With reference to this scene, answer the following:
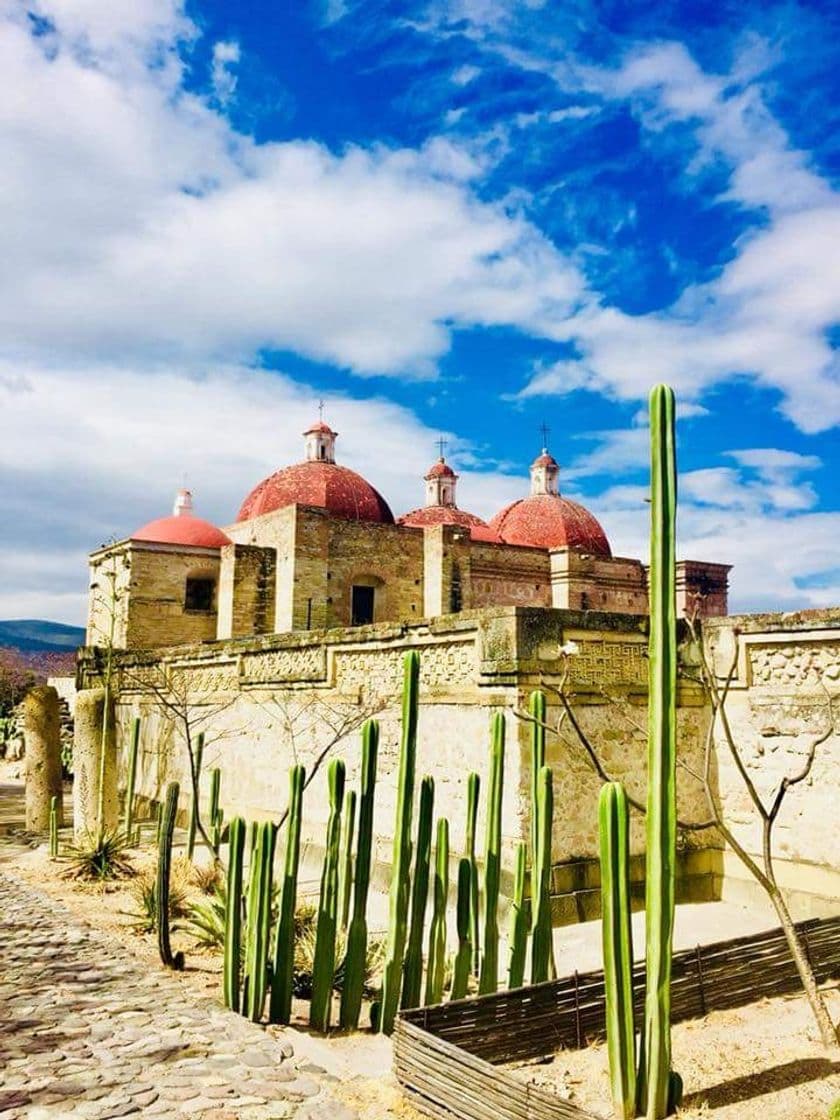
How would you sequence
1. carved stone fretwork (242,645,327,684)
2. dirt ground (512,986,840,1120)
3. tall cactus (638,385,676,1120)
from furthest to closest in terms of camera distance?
carved stone fretwork (242,645,327,684), dirt ground (512,986,840,1120), tall cactus (638,385,676,1120)

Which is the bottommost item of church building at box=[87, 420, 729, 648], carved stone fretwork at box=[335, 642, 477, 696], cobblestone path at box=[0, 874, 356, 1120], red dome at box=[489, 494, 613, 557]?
cobblestone path at box=[0, 874, 356, 1120]

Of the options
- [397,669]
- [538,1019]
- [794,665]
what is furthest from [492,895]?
[397,669]

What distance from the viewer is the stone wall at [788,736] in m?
7.45

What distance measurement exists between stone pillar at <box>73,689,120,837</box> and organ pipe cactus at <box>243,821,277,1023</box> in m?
6.70

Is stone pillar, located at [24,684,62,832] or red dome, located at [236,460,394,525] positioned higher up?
red dome, located at [236,460,394,525]

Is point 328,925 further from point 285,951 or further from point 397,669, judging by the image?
point 397,669

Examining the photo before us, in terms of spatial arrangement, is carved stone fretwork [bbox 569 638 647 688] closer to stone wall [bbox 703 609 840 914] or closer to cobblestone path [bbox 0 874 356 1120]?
stone wall [bbox 703 609 840 914]

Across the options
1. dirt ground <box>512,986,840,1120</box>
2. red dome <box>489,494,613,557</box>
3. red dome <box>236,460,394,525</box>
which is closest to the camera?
dirt ground <box>512,986,840,1120</box>

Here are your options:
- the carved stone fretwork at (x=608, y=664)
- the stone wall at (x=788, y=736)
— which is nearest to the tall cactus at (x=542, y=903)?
the stone wall at (x=788, y=736)

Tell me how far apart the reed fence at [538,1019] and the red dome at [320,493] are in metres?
20.3

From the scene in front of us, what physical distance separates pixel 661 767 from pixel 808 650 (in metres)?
4.42

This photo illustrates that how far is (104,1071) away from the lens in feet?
15.3

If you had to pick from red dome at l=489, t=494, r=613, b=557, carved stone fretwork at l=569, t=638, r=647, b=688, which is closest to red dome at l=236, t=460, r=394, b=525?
red dome at l=489, t=494, r=613, b=557

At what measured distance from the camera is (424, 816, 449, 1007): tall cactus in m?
5.40
